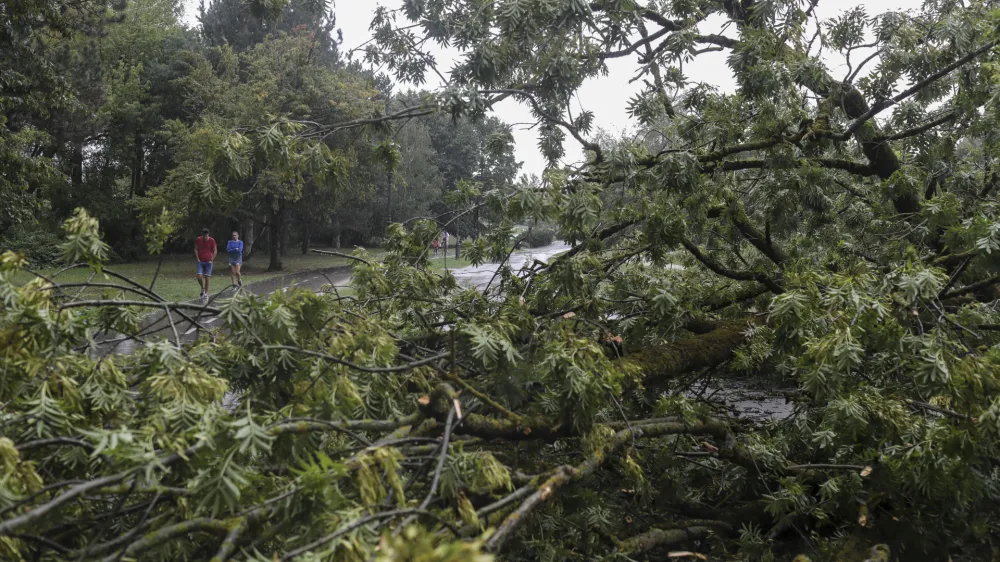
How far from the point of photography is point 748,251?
24.8 feet

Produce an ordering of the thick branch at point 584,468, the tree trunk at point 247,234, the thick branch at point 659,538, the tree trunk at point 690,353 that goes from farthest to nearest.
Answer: the tree trunk at point 247,234
the tree trunk at point 690,353
the thick branch at point 659,538
the thick branch at point 584,468

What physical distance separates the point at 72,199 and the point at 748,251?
2651 centimetres

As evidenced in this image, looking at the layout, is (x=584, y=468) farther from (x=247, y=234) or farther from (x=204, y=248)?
(x=247, y=234)

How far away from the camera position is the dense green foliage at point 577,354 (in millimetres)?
1902

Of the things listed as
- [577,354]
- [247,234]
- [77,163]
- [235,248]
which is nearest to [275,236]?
[247,234]

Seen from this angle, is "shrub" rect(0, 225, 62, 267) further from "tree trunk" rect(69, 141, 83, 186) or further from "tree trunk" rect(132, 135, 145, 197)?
"tree trunk" rect(132, 135, 145, 197)

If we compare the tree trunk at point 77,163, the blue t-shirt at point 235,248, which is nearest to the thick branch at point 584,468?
the blue t-shirt at point 235,248

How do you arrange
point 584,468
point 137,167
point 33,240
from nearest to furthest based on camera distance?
point 584,468
point 33,240
point 137,167

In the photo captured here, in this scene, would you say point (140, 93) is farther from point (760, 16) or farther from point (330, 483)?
point (330, 483)

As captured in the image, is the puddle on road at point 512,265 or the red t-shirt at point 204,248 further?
the red t-shirt at point 204,248

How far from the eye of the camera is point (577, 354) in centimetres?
272

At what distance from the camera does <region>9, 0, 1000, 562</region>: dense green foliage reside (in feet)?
6.24

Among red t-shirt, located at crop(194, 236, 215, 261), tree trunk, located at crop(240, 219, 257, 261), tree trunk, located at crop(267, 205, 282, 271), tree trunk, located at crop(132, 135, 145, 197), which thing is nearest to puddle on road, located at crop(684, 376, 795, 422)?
red t-shirt, located at crop(194, 236, 215, 261)

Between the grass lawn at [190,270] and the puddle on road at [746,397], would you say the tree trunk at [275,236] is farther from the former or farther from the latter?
the puddle on road at [746,397]
